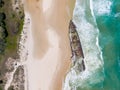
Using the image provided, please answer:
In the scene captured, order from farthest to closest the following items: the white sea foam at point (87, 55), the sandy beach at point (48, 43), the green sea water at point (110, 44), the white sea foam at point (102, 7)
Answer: the white sea foam at point (102, 7) < the white sea foam at point (87, 55) < the green sea water at point (110, 44) < the sandy beach at point (48, 43)

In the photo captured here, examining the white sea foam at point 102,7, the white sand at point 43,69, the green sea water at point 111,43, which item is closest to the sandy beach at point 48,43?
the white sand at point 43,69

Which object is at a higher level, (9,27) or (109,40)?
(9,27)

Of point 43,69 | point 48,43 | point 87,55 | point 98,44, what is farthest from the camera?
point 98,44

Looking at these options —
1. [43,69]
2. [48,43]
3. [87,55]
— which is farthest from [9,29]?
[87,55]

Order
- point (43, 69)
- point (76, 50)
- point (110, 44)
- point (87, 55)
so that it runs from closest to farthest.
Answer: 1. point (43, 69)
2. point (76, 50)
3. point (87, 55)
4. point (110, 44)

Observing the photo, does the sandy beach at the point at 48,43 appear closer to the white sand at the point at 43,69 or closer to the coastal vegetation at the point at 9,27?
the white sand at the point at 43,69

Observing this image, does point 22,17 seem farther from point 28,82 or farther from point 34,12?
point 28,82

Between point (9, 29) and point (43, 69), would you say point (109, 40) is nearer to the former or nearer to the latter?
point (43, 69)
